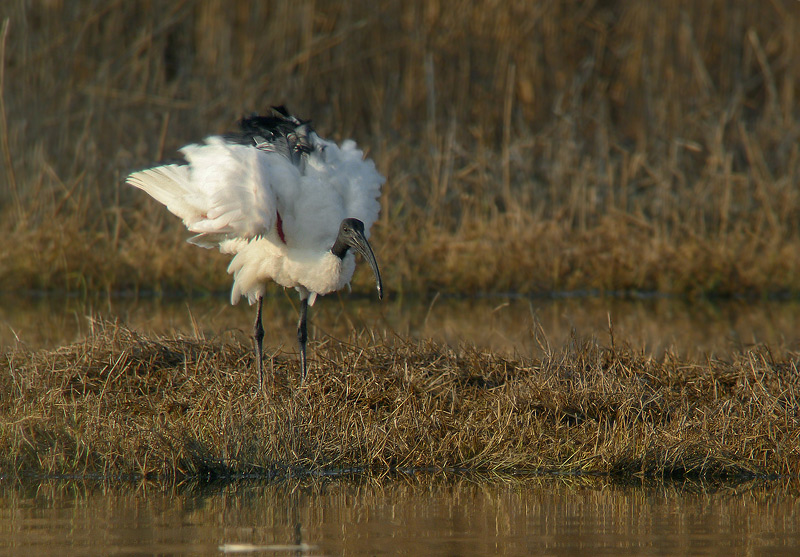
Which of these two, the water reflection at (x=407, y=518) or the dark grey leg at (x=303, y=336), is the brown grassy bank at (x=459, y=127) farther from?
the water reflection at (x=407, y=518)

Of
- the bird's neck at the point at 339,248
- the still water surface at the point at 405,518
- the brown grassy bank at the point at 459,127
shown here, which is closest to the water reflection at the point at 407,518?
the still water surface at the point at 405,518

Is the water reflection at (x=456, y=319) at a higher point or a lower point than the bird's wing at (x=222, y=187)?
lower

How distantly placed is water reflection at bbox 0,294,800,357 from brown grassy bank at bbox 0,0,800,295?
16.6 inches

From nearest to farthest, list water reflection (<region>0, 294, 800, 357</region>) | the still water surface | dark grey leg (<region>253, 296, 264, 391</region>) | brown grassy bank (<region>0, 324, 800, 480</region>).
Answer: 1. the still water surface
2. brown grassy bank (<region>0, 324, 800, 480</region>)
3. dark grey leg (<region>253, 296, 264, 391</region>)
4. water reflection (<region>0, 294, 800, 357</region>)

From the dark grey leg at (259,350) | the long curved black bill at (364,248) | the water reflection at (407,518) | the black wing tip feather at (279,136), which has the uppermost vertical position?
the black wing tip feather at (279,136)

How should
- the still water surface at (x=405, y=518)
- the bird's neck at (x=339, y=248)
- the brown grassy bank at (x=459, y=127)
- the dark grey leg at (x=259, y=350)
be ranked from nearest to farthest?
the still water surface at (x=405, y=518), the dark grey leg at (x=259, y=350), the bird's neck at (x=339, y=248), the brown grassy bank at (x=459, y=127)

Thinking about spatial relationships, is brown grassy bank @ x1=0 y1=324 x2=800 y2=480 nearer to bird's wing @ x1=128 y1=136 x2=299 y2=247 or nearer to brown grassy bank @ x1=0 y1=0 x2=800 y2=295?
bird's wing @ x1=128 y1=136 x2=299 y2=247

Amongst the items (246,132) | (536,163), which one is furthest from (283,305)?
(246,132)

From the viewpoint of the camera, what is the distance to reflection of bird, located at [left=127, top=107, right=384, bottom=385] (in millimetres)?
6094

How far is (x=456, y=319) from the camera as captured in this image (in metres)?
9.63

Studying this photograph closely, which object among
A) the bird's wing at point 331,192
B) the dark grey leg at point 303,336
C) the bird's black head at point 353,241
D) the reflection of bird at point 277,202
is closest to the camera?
the dark grey leg at point 303,336

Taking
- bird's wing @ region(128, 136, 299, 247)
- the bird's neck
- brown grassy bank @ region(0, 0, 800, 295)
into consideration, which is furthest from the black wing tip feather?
brown grassy bank @ region(0, 0, 800, 295)

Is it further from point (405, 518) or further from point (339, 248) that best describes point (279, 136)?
point (405, 518)

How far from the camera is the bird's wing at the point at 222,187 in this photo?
19.9 feet
